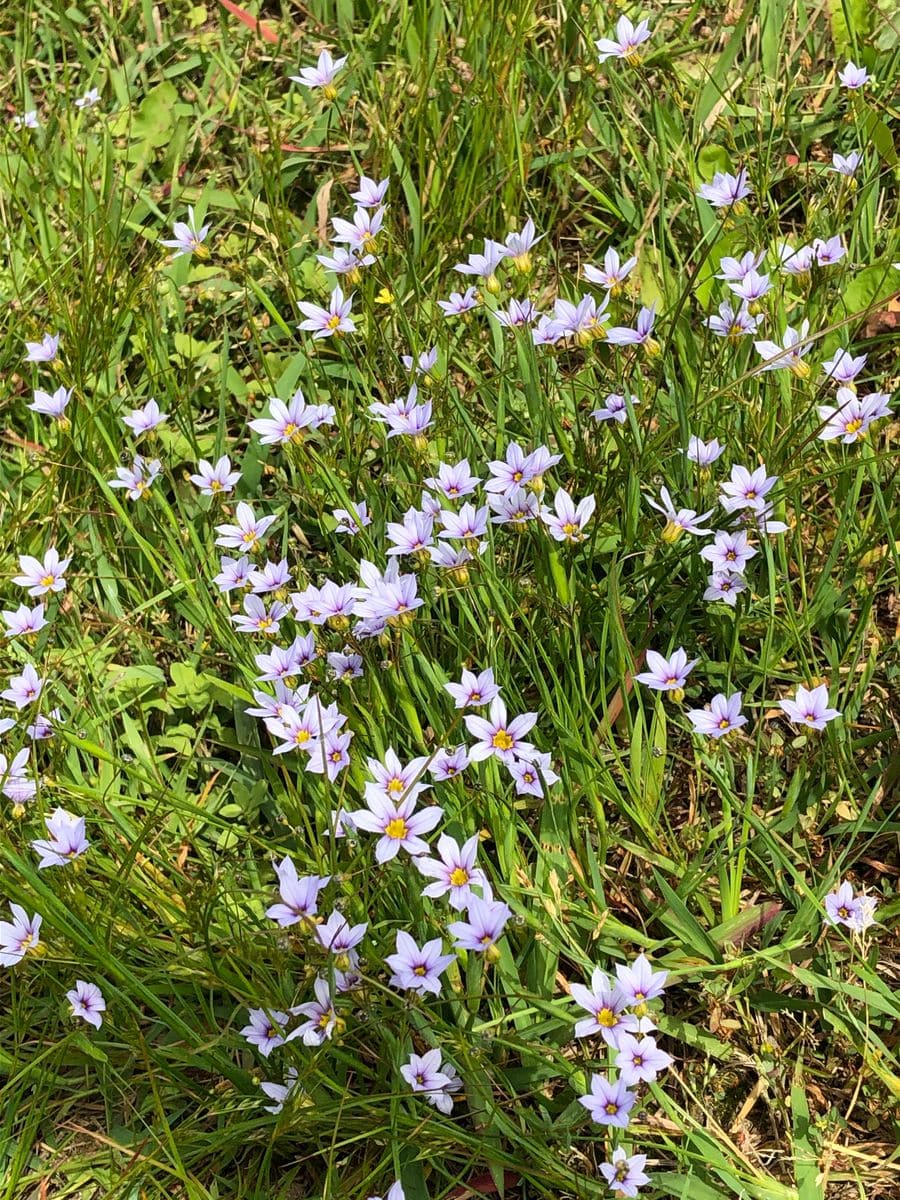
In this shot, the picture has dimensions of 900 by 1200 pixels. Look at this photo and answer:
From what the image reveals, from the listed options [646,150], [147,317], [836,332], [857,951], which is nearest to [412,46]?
[646,150]

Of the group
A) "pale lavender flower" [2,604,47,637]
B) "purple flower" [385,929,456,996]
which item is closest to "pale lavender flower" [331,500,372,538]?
"pale lavender flower" [2,604,47,637]

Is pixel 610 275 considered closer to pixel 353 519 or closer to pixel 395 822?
pixel 353 519

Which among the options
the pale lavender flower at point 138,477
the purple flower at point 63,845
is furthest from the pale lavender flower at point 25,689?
the pale lavender flower at point 138,477

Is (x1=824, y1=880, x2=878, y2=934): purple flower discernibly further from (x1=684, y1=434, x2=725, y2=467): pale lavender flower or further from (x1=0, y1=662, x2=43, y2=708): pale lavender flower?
(x1=0, y1=662, x2=43, y2=708): pale lavender flower

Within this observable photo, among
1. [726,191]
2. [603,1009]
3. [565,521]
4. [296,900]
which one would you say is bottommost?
[603,1009]

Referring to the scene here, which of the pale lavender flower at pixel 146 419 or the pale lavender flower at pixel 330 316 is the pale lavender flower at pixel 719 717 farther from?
the pale lavender flower at pixel 146 419

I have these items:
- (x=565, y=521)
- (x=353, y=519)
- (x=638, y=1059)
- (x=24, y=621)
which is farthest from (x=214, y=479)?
(x=638, y=1059)

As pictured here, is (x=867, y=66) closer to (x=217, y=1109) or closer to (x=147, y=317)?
(x=147, y=317)
